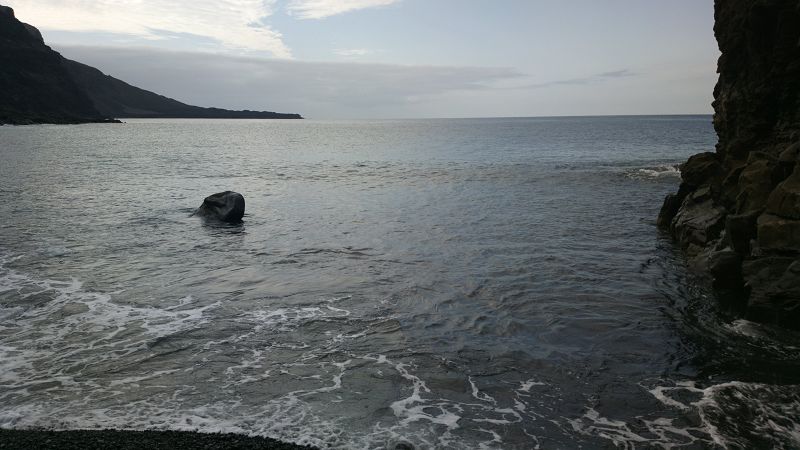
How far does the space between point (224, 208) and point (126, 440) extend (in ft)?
65.6

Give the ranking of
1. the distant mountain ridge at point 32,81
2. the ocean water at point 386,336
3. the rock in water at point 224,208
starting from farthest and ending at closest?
1. the distant mountain ridge at point 32,81
2. the rock in water at point 224,208
3. the ocean water at point 386,336

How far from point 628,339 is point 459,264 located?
7525 mm

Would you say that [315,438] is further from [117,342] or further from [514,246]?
[514,246]

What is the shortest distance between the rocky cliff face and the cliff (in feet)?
555

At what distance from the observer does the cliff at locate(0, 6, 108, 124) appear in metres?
157

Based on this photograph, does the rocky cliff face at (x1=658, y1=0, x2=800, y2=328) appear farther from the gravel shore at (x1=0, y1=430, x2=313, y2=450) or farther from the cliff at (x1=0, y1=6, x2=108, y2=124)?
the cliff at (x1=0, y1=6, x2=108, y2=124)

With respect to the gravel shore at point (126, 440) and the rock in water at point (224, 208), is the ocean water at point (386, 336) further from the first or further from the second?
the rock in water at point (224, 208)

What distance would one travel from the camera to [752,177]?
51.8ft

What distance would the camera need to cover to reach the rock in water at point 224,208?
26.6 meters

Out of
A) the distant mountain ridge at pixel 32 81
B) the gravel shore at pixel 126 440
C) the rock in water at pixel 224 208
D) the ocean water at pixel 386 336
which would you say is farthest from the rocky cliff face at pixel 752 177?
the distant mountain ridge at pixel 32 81

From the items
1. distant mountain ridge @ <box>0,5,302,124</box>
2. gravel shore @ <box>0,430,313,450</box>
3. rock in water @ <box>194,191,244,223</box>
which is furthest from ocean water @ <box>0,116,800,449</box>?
distant mountain ridge @ <box>0,5,302,124</box>

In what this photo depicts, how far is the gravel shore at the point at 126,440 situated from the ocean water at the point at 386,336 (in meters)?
0.40

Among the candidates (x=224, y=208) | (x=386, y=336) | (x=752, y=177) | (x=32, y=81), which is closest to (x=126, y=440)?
(x=386, y=336)

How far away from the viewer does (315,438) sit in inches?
328
